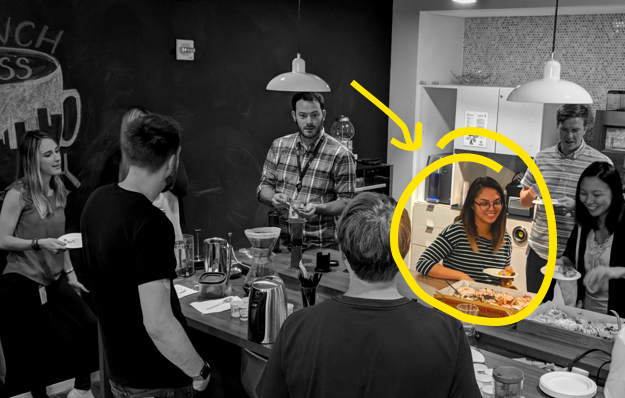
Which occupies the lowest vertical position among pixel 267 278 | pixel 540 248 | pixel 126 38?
pixel 267 278

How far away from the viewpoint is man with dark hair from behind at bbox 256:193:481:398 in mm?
1377

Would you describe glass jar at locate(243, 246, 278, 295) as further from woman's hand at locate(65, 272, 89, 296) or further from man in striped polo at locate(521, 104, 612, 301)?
man in striped polo at locate(521, 104, 612, 301)

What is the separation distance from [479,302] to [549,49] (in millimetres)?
4418

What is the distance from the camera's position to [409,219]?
4.97 ft

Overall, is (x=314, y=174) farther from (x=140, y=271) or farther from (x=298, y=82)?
(x=140, y=271)

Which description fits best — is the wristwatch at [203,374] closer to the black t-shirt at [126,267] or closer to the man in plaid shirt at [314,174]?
the black t-shirt at [126,267]

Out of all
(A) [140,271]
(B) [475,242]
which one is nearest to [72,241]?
(A) [140,271]

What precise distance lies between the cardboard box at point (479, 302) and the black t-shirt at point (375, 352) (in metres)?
0.07

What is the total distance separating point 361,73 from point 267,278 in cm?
380

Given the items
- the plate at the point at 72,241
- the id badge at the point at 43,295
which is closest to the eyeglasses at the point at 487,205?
the plate at the point at 72,241

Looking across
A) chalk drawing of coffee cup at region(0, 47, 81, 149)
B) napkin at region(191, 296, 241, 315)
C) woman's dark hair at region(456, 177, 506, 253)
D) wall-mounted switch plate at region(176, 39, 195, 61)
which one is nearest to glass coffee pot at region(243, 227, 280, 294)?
napkin at region(191, 296, 241, 315)

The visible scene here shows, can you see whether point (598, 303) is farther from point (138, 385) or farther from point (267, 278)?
point (138, 385)

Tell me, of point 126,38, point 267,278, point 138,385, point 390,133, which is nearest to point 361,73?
point 390,133

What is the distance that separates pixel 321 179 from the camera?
3.86 meters
